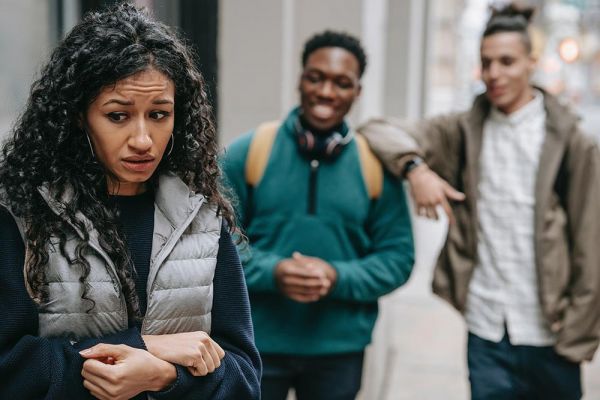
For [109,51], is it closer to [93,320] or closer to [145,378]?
[93,320]

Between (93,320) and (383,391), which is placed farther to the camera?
(383,391)

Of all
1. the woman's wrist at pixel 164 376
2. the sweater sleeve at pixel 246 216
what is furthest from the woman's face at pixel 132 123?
the sweater sleeve at pixel 246 216

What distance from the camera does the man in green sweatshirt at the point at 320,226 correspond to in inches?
124

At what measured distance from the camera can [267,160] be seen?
320cm

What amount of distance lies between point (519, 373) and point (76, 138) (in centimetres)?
254

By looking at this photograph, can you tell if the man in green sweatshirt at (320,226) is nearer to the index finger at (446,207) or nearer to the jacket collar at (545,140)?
the index finger at (446,207)

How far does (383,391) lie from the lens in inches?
240

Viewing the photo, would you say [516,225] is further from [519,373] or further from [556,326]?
[519,373]

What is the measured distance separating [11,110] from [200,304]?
58.7 inches

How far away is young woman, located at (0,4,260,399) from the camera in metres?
1.67

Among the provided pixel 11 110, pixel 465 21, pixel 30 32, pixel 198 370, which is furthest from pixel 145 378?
pixel 465 21

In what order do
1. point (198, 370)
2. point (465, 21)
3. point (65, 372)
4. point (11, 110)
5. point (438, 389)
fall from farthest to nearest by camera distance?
point (465, 21) < point (438, 389) < point (11, 110) < point (198, 370) < point (65, 372)

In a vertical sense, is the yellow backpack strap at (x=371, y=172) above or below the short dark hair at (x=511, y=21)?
below

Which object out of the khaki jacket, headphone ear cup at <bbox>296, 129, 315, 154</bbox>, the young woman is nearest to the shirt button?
the khaki jacket
